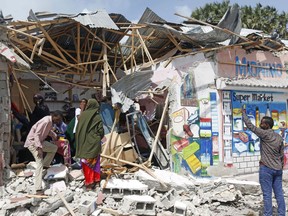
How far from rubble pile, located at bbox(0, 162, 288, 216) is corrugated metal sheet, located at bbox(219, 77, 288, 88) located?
236 centimetres

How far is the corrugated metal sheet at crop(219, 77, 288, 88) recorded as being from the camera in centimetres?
A: 826

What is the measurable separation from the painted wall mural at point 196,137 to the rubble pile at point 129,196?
598 millimetres

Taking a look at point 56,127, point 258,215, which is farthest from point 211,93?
point 56,127

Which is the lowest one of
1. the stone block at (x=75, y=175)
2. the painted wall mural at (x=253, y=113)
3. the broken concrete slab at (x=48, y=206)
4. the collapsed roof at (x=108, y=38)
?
the broken concrete slab at (x=48, y=206)

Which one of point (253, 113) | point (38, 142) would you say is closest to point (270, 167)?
point (253, 113)

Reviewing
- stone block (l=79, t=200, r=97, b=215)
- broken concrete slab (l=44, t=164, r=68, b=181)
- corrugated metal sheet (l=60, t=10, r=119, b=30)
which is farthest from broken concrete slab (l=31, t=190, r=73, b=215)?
corrugated metal sheet (l=60, t=10, r=119, b=30)

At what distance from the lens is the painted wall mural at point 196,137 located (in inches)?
325

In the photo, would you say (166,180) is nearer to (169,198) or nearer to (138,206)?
(169,198)

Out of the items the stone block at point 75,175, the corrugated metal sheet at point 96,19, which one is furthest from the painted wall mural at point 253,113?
the stone block at point 75,175

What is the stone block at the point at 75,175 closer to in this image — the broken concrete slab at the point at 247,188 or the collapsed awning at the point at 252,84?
the broken concrete slab at the point at 247,188

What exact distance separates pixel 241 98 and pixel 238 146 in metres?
1.21

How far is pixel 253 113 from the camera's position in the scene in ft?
29.3

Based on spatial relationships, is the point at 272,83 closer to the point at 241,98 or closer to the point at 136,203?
the point at 241,98

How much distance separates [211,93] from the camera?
8.36 metres
